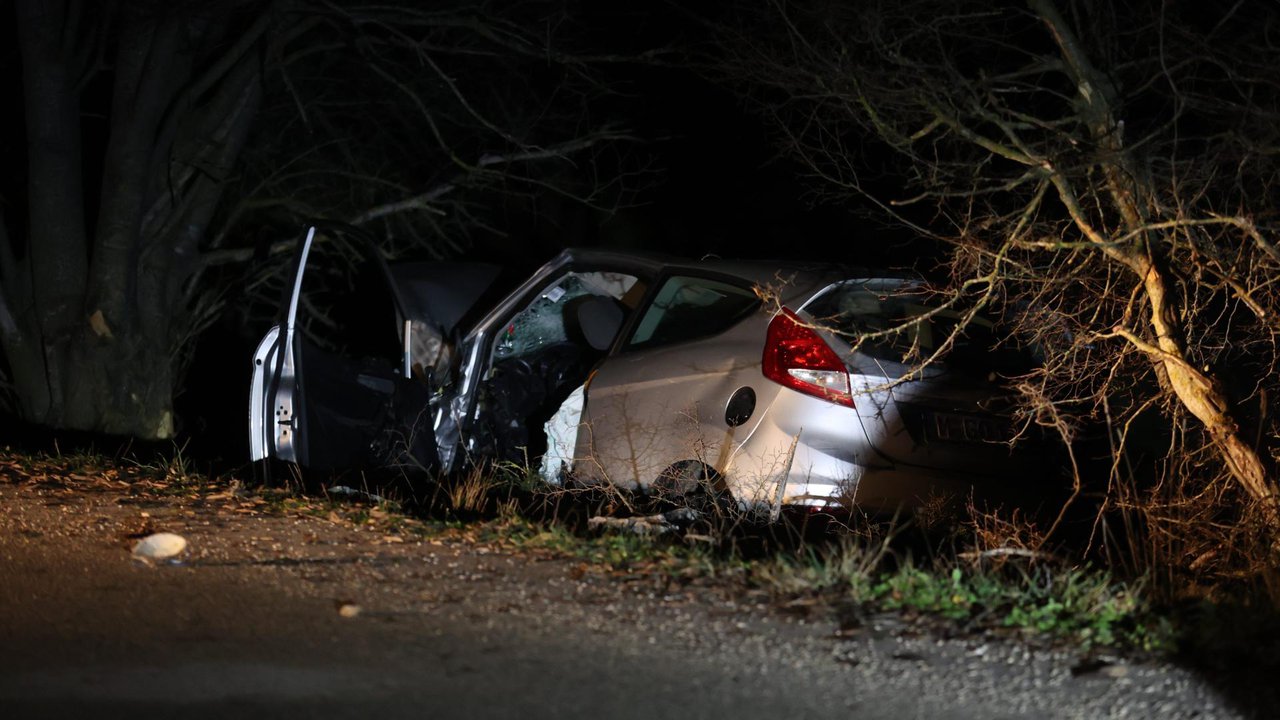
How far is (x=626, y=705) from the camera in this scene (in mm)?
3898

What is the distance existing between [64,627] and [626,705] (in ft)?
7.10

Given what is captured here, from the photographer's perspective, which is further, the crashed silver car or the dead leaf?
the dead leaf

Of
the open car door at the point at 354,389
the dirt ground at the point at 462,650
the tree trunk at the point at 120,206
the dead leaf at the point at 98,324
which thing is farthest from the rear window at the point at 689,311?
the dead leaf at the point at 98,324

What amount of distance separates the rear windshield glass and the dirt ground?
6.18 feet

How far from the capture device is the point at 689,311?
7.23m

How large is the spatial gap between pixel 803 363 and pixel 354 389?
3005 millimetres

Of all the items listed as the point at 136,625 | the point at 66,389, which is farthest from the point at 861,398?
the point at 66,389

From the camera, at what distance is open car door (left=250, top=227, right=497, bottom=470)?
25.1 feet

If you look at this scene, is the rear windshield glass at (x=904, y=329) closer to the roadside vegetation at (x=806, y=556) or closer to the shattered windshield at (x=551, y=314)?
the roadside vegetation at (x=806, y=556)

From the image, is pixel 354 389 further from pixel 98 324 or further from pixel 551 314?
pixel 98 324

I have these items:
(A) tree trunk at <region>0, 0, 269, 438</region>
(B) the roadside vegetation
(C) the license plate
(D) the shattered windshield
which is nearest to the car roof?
(D) the shattered windshield

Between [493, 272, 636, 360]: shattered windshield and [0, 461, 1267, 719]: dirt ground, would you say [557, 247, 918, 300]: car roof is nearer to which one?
[493, 272, 636, 360]: shattered windshield

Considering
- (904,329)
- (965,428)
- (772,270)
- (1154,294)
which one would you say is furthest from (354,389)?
(1154,294)

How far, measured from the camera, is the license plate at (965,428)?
253 inches
